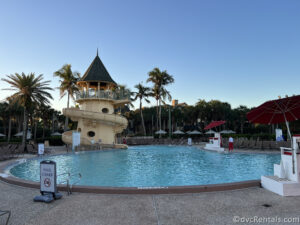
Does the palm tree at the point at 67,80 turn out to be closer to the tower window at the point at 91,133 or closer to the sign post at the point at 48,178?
the tower window at the point at 91,133

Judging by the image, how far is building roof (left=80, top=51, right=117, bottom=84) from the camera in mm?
26750

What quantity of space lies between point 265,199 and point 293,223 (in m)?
1.33

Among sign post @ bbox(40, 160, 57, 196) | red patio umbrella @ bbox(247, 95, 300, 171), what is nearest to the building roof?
sign post @ bbox(40, 160, 57, 196)

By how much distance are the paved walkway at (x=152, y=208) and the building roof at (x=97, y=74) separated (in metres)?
22.3

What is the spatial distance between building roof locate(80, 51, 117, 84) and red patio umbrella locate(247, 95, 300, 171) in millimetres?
22943

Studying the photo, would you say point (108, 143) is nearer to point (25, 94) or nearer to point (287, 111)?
point (25, 94)

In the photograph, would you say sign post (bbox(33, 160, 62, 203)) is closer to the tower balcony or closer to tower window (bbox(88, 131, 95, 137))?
the tower balcony

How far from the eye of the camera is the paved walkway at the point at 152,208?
12.7ft

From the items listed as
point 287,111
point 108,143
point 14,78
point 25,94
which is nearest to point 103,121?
point 108,143

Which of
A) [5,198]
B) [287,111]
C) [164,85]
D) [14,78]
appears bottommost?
[5,198]

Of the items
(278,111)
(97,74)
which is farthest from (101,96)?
(278,111)

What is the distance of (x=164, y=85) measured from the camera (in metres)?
41.3

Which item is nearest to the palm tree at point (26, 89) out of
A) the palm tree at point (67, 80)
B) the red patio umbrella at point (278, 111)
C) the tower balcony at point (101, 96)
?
the tower balcony at point (101, 96)

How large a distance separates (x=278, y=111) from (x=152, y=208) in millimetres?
4469
